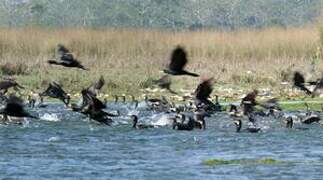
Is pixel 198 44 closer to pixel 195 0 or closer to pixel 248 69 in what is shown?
pixel 248 69

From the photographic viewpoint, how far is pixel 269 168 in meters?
19.8

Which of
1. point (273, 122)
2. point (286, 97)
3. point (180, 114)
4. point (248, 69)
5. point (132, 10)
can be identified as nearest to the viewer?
point (180, 114)

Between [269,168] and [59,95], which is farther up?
[59,95]

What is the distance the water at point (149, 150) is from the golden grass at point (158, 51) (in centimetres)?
1146

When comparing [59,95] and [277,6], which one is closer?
[59,95]

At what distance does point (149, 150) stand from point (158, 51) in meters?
21.7

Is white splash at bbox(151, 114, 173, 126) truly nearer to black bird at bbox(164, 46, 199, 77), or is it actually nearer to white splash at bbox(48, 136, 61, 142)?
white splash at bbox(48, 136, 61, 142)

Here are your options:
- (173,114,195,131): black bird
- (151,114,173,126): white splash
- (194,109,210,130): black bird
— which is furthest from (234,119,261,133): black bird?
(151,114,173,126): white splash

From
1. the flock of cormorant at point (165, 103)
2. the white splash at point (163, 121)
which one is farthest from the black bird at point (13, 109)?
the white splash at point (163, 121)

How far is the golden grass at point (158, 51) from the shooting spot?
134ft

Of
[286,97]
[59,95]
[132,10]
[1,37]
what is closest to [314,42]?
[286,97]

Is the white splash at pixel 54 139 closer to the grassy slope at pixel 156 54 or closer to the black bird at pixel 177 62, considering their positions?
the black bird at pixel 177 62

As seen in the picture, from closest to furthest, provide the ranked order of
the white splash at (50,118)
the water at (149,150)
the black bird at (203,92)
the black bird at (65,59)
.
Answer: the black bird at (65,59) < the black bird at (203,92) < the water at (149,150) < the white splash at (50,118)

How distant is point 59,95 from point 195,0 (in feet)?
464
